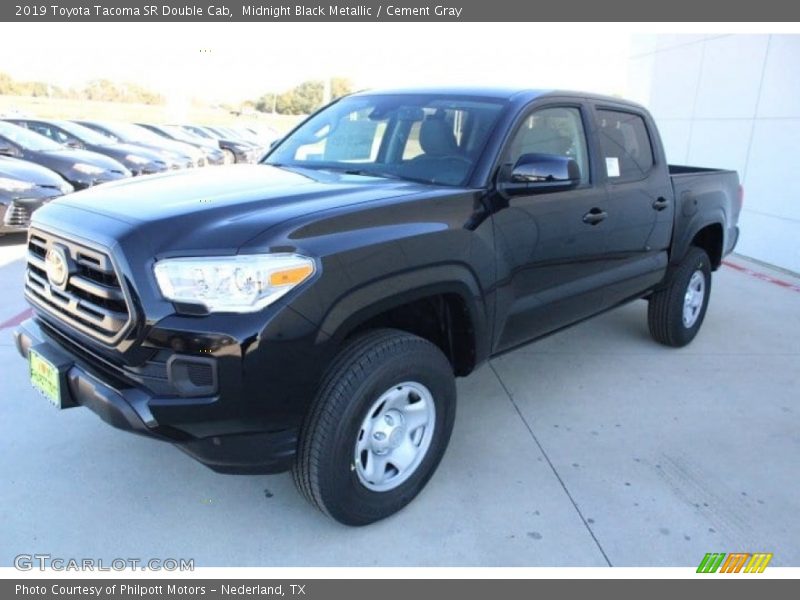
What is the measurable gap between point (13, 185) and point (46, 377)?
644cm

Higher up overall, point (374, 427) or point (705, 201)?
point (705, 201)

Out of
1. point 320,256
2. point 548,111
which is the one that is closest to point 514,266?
point 548,111

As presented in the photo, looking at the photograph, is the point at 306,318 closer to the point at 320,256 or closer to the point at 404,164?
the point at 320,256

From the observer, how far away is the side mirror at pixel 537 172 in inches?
118

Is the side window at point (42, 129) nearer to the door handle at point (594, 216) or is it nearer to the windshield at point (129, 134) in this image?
the windshield at point (129, 134)

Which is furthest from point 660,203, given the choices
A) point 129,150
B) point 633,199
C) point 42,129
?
point 42,129

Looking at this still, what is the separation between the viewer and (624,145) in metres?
4.15

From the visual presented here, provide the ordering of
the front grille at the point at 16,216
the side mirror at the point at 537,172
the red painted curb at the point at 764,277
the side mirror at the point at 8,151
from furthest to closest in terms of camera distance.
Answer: the side mirror at the point at 8,151, the front grille at the point at 16,216, the red painted curb at the point at 764,277, the side mirror at the point at 537,172

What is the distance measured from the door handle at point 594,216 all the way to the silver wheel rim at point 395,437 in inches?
60.1

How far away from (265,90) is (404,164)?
8316 centimetres

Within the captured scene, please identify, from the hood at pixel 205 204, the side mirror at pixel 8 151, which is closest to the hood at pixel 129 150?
the side mirror at pixel 8 151

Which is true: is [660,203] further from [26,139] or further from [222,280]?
[26,139]

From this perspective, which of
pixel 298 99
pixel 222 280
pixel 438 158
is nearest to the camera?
pixel 222 280

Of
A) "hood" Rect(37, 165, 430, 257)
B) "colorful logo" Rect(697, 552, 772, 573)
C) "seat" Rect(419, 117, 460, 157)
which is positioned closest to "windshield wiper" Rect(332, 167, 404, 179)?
"hood" Rect(37, 165, 430, 257)
